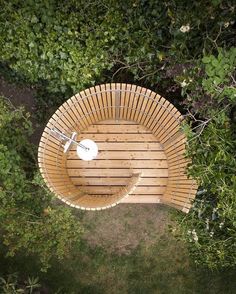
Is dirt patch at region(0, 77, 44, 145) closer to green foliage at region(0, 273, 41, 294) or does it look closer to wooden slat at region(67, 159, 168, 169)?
wooden slat at region(67, 159, 168, 169)

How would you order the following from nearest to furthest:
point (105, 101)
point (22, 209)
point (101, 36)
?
point (101, 36) → point (105, 101) → point (22, 209)

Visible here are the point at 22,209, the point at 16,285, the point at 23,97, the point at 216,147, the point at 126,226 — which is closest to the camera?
the point at 216,147

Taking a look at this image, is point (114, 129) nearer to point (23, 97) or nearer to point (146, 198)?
point (146, 198)

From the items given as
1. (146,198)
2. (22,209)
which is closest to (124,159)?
(146,198)

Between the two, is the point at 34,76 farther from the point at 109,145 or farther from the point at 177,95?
the point at 177,95

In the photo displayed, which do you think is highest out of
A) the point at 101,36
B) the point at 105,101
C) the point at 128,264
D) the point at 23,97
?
the point at 101,36

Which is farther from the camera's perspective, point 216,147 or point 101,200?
point 101,200

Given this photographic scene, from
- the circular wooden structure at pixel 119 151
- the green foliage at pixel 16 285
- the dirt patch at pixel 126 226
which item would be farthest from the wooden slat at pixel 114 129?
the green foliage at pixel 16 285
